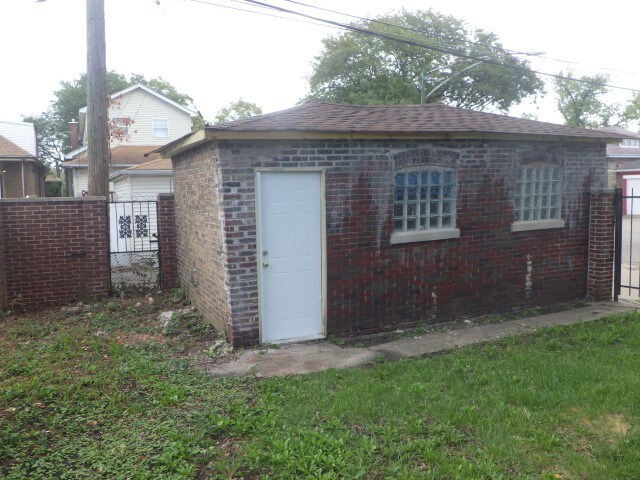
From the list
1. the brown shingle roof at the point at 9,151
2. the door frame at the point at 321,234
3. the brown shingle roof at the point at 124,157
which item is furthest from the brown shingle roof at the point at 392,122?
the brown shingle roof at the point at 9,151

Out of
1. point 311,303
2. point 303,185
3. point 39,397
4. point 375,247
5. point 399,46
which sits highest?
point 399,46

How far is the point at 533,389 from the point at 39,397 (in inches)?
184

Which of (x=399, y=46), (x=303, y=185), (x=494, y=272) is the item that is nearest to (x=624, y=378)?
(x=494, y=272)

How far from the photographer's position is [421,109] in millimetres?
9727

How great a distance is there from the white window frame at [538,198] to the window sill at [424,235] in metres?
1.27

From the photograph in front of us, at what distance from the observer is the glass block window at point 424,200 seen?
7793 mm

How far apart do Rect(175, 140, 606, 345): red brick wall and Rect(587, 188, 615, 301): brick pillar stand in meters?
0.14

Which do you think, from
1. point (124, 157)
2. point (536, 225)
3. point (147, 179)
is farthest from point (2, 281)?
point (124, 157)

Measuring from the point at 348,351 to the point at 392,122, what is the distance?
336 centimetres

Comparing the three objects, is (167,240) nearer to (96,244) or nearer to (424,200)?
(96,244)

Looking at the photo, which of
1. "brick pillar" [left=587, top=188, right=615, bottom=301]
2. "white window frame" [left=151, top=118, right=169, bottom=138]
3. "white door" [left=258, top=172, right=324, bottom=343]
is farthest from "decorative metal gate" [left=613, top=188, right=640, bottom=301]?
"white window frame" [left=151, top=118, right=169, bottom=138]

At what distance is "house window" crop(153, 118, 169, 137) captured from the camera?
28750 mm

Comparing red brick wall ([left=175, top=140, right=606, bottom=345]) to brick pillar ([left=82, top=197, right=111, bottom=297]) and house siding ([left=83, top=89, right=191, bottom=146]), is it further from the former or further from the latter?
house siding ([left=83, top=89, right=191, bottom=146])

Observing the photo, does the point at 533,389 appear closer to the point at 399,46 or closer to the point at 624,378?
the point at 624,378
